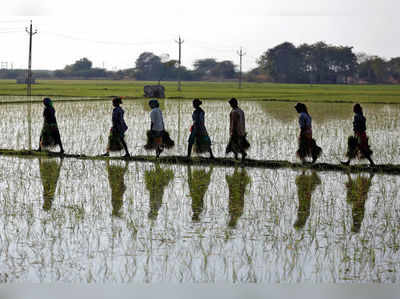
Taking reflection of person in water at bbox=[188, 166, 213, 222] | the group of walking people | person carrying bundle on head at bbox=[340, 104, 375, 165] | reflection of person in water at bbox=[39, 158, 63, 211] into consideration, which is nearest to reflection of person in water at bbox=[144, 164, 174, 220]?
reflection of person in water at bbox=[188, 166, 213, 222]

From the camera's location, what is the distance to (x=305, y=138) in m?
12.2

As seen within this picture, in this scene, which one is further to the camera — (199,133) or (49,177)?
(199,133)

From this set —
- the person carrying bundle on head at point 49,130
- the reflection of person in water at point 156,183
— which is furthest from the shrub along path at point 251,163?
the reflection of person in water at point 156,183

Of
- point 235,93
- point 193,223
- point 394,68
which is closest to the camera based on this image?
point 193,223

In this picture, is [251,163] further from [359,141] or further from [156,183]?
[156,183]

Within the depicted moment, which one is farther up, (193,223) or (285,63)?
(285,63)

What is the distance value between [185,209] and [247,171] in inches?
140

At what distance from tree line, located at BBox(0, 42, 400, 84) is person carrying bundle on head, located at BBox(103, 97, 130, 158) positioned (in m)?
90.8

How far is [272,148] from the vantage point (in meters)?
15.3

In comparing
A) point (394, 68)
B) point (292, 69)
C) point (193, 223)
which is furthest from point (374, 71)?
point (193, 223)

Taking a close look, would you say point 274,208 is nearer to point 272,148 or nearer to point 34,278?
point 34,278

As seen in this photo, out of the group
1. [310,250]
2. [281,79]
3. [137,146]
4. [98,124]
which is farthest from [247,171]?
[281,79]

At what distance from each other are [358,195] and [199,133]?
403 cm

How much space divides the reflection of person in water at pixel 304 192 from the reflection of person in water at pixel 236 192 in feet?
2.44
